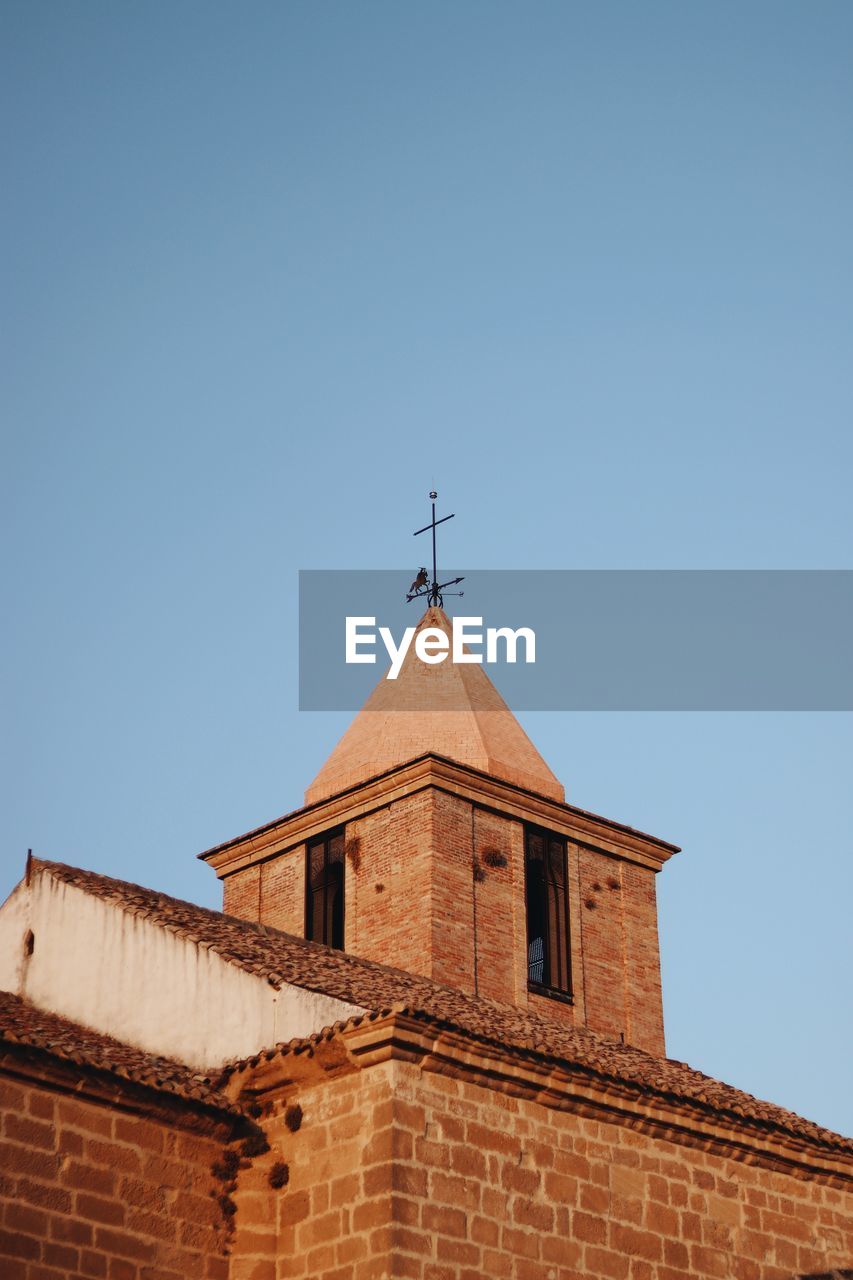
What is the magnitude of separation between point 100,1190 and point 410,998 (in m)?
2.86

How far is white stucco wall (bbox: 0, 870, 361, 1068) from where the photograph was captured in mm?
13289

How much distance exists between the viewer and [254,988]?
13461 mm

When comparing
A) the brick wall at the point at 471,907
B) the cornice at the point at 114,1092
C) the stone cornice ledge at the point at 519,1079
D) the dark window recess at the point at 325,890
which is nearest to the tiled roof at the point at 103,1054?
the cornice at the point at 114,1092

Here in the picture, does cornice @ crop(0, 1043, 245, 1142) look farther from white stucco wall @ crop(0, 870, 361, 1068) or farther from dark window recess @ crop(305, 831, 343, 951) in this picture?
dark window recess @ crop(305, 831, 343, 951)

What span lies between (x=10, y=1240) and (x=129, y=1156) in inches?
41.2

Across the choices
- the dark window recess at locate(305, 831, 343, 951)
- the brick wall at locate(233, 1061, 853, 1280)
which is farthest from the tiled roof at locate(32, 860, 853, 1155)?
the dark window recess at locate(305, 831, 343, 951)

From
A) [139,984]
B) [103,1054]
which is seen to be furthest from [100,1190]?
[139,984]

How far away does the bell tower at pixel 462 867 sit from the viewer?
20609 mm

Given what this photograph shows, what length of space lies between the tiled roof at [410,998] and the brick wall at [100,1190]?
3.79 ft

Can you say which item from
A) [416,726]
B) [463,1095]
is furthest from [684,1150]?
[416,726]

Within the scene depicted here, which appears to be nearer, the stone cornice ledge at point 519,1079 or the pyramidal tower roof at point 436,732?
the stone cornice ledge at point 519,1079

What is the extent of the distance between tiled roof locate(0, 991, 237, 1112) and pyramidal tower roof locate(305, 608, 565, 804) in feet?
26.6

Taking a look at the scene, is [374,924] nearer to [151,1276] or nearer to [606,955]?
[606,955]

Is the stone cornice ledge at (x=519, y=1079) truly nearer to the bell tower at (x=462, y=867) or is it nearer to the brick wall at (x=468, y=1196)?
the brick wall at (x=468, y=1196)
